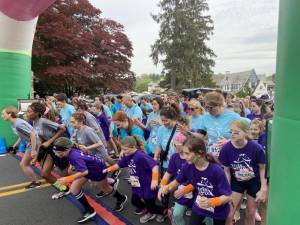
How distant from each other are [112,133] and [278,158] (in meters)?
6.25

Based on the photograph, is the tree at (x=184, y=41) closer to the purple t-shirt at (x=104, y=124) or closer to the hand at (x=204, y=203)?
the purple t-shirt at (x=104, y=124)

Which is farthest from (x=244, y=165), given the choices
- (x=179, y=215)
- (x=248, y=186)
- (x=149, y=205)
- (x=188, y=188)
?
(x=149, y=205)

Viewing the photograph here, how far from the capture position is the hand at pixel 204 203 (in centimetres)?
284

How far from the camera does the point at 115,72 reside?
77.7ft

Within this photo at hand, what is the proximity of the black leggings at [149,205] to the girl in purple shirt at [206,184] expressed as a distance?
3.84ft

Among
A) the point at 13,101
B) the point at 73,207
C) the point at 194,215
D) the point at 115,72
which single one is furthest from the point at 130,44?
the point at 194,215

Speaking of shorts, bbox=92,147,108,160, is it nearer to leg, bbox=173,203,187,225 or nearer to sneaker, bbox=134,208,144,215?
sneaker, bbox=134,208,144,215

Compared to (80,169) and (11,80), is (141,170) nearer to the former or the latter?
(80,169)

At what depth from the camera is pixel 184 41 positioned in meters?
35.9

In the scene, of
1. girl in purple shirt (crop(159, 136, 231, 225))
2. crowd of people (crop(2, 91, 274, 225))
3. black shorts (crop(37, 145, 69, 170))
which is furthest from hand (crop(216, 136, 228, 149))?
black shorts (crop(37, 145, 69, 170))

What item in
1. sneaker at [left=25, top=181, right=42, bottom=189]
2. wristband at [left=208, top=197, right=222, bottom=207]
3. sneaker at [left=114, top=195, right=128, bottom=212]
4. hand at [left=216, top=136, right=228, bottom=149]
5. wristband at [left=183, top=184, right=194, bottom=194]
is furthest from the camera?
sneaker at [left=25, top=181, right=42, bottom=189]

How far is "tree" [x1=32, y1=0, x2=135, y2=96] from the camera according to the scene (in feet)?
69.3

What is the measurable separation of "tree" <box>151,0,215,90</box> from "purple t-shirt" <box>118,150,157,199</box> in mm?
33003

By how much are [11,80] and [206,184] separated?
7.77 metres
